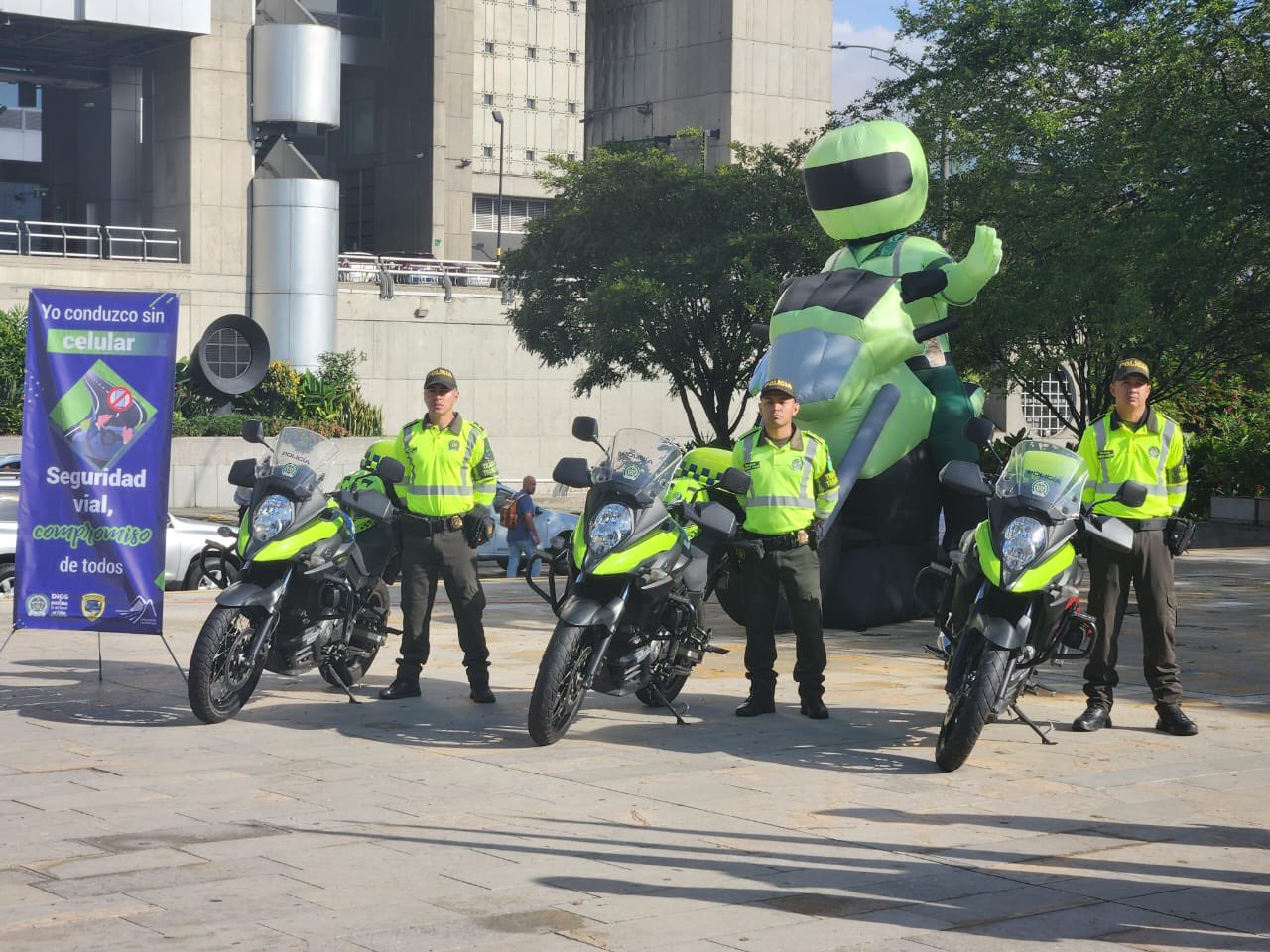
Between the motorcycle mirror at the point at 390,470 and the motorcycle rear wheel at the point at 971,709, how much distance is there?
3.26m

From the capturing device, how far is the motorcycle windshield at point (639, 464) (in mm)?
9305

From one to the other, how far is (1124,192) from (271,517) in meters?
13.5

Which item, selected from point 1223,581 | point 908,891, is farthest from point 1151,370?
point 908,891

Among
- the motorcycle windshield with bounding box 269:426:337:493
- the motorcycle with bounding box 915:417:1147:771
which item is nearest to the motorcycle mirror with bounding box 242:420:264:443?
the motorcycle windshield with bounding box 269:426:337:493

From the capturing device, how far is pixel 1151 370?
82.2 feet

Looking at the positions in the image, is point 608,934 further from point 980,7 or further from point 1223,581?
point 980,7

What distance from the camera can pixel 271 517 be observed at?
9.77 m

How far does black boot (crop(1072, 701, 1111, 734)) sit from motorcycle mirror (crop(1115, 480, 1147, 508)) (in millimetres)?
1203

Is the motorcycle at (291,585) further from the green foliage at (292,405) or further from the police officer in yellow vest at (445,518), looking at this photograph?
the green foliage at (292,405)

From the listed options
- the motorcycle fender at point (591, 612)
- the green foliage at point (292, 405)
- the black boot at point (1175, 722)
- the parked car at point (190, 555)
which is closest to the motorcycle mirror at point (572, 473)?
the motorcycle fender at point (591, 612)

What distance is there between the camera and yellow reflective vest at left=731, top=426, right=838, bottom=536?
9.78 meters

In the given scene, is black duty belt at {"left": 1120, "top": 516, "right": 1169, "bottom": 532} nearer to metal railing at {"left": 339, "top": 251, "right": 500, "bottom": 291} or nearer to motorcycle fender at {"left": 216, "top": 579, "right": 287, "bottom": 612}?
motorcycle fender at {"left": 216, "top": 579, "right": 287, "bottom": 612}

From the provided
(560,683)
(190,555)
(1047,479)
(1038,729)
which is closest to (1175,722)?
(1038,729)

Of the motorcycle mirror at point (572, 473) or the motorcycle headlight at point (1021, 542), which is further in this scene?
the motorcycle mirror at point (572, 473)
